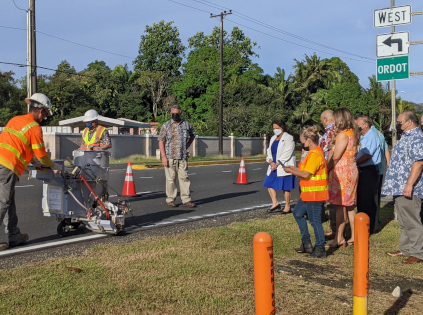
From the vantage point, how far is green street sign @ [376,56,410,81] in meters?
9.79

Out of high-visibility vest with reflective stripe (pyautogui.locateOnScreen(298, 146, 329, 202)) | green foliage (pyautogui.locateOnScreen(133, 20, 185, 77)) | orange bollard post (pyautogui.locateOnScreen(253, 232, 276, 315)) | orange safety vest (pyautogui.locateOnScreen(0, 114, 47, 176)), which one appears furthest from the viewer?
green foliage (pyautogui.locateOnScreen(133, 20, 185, 77))

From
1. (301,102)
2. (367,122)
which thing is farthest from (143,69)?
(367,122)

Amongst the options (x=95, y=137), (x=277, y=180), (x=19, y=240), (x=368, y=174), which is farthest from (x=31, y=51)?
(x=368, y=174)

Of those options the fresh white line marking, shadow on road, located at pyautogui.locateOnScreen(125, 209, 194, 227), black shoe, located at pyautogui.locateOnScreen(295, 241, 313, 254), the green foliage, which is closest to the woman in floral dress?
black shoe, located at pyautogui.locateOnScreen(295, 241, 313, 254)

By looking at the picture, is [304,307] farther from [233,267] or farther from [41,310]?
[41,310]

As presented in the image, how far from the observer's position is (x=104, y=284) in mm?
5035

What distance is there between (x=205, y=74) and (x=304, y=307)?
179ft

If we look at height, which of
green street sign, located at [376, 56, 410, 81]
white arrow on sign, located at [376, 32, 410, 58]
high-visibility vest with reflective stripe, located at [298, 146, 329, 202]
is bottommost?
high-visibility vest with reflective stripe, located at [298, 146, 329, 202]

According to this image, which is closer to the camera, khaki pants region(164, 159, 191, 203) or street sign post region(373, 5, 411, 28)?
street sign post region(373, 5, 411, 28)

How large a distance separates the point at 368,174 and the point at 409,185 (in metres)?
1.58

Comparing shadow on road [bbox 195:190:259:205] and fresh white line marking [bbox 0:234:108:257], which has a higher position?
shadow on road [bbox 195:190:259:205]

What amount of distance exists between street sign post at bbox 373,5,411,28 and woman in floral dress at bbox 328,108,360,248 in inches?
134

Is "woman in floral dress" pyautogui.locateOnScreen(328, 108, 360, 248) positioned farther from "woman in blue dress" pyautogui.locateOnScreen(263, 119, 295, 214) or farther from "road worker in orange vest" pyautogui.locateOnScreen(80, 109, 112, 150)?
"road worker in orange vest" pyautogui.locateOnScreen(80, 109, 112, 150)

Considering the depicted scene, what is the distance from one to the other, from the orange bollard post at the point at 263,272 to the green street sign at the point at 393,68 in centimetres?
807
